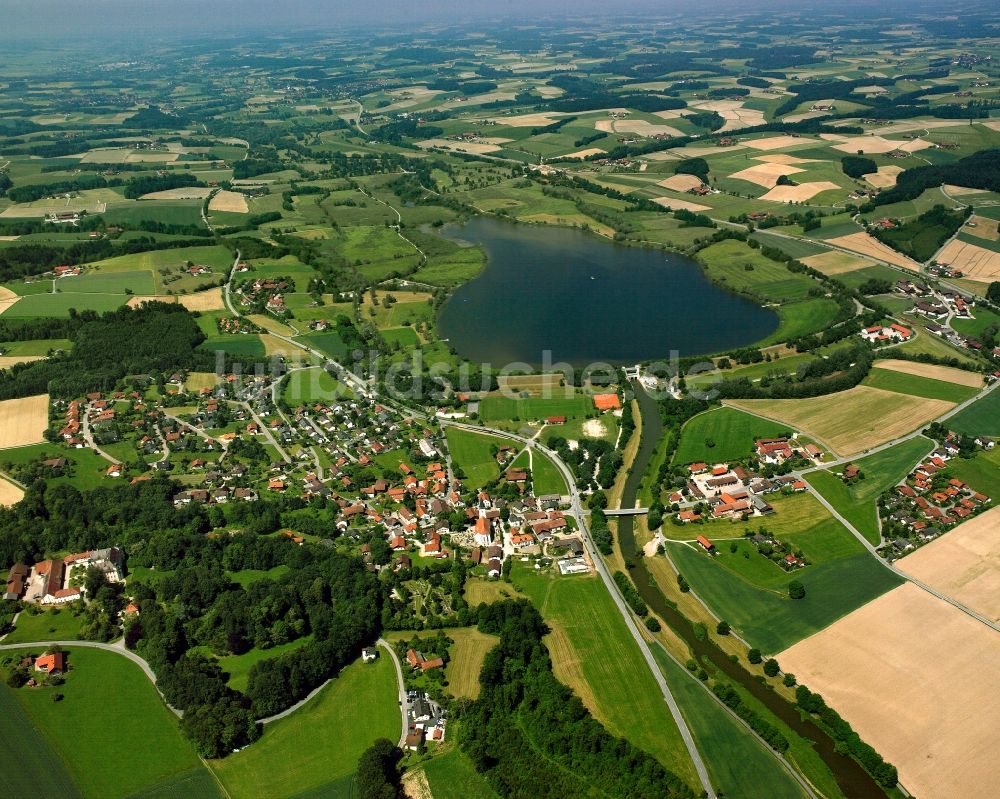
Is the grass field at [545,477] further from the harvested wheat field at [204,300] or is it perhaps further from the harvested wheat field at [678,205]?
the harvested wheat field at [678,205]

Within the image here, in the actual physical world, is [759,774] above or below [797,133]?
below

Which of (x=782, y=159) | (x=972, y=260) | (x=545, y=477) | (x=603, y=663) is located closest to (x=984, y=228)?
(x=972, y=260)

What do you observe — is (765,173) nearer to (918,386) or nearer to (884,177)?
(884,177)

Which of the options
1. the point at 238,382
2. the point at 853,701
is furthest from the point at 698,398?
the point at 238,382

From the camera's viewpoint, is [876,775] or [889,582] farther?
[889,582]

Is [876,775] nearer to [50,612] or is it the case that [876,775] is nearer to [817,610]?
[817,610]
